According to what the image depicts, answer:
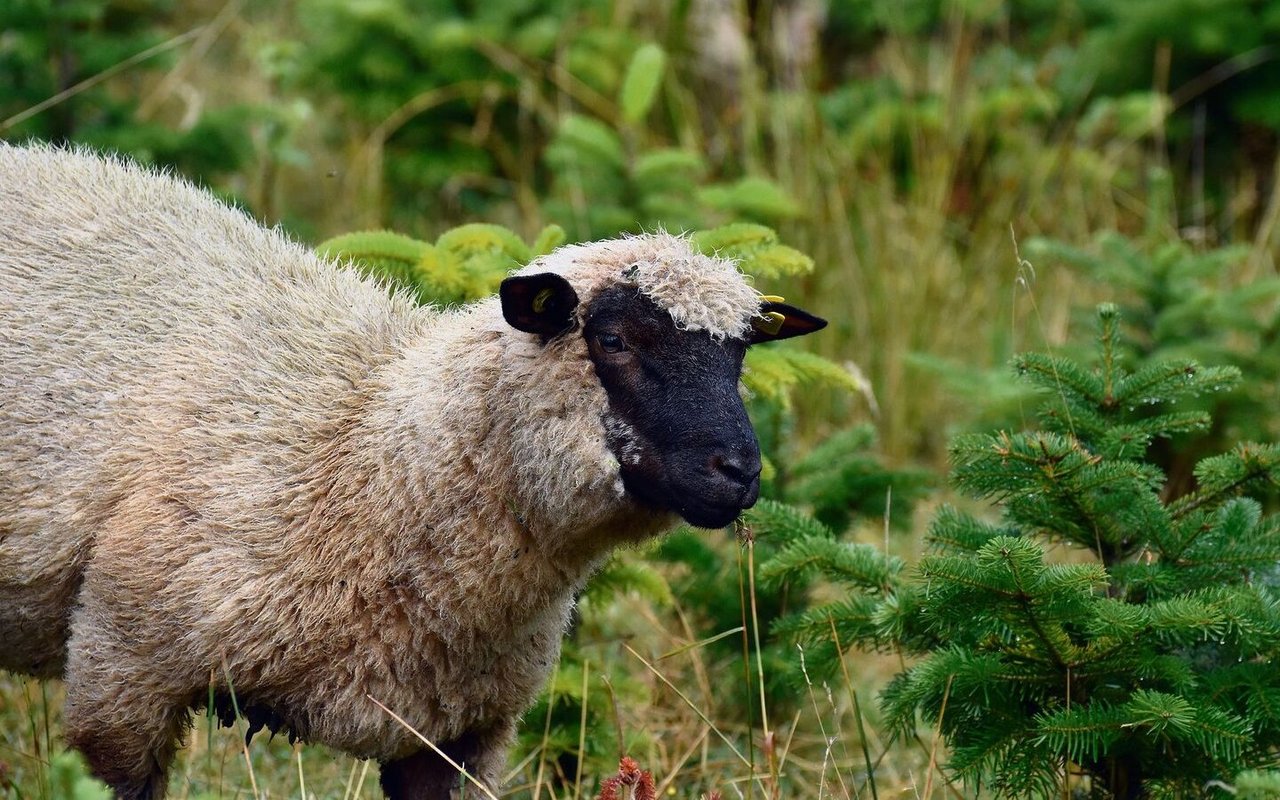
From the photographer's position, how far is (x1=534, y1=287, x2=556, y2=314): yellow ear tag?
12.4 feet

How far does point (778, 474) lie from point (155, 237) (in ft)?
8.38

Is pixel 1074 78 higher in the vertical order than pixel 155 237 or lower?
lower

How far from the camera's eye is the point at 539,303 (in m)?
3.79

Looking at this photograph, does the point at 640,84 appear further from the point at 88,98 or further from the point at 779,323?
the point at 88,98

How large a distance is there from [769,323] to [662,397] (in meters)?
0.57

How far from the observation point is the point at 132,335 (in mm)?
4297

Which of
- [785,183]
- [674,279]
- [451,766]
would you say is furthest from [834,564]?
[785,183]

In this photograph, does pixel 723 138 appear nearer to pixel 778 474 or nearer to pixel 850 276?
pixel 850 276

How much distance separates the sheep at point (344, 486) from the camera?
12.4ft

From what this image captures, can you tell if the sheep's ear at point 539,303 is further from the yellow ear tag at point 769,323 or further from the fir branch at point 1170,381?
the fir branch at point 1170,381

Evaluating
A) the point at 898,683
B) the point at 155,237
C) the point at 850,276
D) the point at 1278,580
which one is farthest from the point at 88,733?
the point at 850,276

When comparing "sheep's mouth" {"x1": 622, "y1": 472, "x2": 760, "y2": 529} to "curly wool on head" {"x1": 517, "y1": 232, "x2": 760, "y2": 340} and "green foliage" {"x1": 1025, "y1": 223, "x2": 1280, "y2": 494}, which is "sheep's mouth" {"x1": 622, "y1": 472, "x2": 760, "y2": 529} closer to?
"curly wool on head" {"x1": 517, "y1": 232, "x2": 760, "y2": 340}

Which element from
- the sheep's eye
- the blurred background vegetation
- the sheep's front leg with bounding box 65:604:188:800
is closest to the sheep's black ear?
the sheep's eye

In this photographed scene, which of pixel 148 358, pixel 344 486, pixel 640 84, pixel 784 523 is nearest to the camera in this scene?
pixel 344 486
